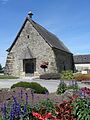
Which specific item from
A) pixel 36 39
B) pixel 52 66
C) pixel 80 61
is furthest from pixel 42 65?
pixel 80 61

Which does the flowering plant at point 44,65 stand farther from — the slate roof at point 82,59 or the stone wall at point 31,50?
the slate roof at point 82,59

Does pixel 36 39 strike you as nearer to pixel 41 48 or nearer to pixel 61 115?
pixel 41 48

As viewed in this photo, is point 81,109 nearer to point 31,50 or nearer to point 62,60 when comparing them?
point 31,50

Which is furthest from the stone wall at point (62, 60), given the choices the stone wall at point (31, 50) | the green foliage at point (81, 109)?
the green foliage at point (81, 109)

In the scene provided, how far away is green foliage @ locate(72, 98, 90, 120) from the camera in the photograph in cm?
599

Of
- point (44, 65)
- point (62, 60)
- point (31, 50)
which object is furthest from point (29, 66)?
point (62, 60)

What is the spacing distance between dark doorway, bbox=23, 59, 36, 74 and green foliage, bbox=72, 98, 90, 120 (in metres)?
35.3

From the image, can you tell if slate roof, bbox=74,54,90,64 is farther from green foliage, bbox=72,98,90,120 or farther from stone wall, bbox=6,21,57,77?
green foliage, bbox=72,98,90,120

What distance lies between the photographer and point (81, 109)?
6336mm

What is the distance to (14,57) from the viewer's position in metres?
43.5

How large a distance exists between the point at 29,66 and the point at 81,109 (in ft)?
121

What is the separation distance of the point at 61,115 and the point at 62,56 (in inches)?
1517

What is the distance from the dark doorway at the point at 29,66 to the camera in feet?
138

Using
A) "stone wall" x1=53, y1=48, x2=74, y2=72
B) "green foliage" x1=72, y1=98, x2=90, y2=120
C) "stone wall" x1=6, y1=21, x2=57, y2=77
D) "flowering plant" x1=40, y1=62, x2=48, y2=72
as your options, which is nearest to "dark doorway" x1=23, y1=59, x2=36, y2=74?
"stone wall" x1=6, y1=21, x2=57, y2=77
